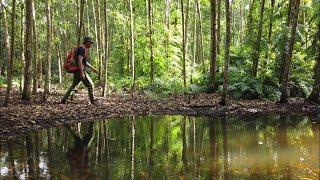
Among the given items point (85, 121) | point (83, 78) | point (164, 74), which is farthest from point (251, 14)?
point (85, 121)

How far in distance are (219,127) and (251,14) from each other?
11.2 meters

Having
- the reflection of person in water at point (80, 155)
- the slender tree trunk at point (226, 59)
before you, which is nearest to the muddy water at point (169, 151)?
the reflection of person in water at point (80, 155)

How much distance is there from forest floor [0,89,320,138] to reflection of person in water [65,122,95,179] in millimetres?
1230

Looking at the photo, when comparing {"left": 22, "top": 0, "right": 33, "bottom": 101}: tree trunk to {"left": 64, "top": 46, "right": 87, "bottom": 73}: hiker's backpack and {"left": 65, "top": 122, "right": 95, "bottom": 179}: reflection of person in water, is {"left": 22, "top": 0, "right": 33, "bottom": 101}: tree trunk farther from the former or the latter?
{"left": 65, "top": 122, "right": 95, "bottom": 179}: reflection of person in water

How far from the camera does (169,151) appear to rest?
304 inches

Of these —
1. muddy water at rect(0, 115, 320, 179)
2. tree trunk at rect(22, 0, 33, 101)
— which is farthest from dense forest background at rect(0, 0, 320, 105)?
muddy water at rect(0, 115, 320, 179)

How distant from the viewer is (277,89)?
16.9 meters

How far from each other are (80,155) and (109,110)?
5275 mm

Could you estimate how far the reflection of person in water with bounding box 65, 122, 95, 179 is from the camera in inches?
245

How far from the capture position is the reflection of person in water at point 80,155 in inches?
245

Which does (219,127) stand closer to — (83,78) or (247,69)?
(83,78)

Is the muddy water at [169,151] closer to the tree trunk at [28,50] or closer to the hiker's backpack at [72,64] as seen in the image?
the hiker's backpack at [72,64]

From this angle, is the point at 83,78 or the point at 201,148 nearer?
the point at 201,148

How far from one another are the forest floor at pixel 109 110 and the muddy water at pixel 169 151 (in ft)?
2.33
